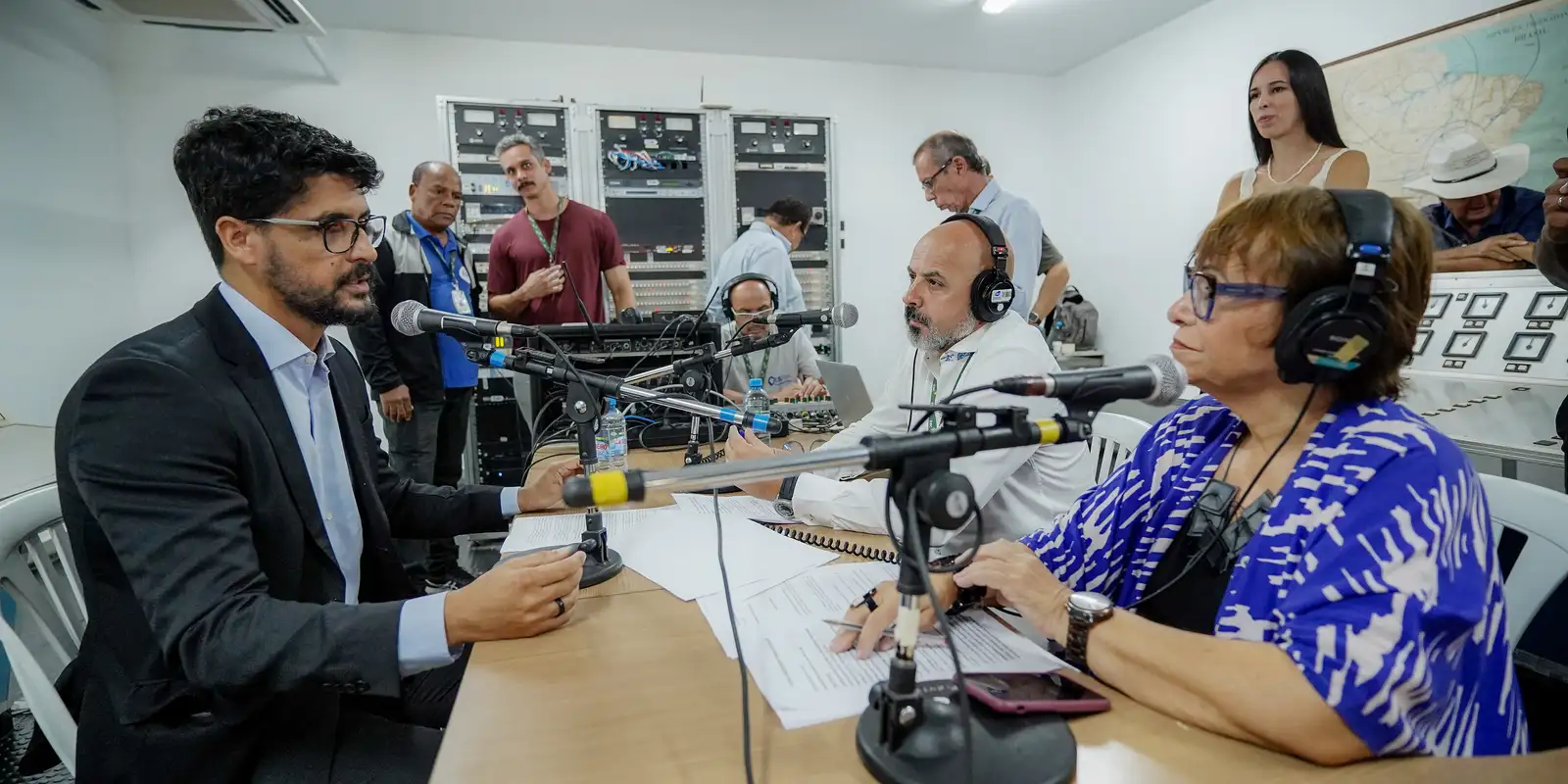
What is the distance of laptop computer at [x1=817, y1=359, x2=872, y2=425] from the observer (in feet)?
8.50

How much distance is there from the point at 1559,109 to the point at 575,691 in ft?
14.0

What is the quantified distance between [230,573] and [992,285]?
1.51 metres

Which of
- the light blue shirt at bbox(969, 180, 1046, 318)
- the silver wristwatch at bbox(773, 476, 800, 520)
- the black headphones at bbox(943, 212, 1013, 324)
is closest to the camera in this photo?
the silver wristwatch at bbox(773, 476, 800, 520)

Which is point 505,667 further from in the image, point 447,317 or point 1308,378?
point 1308,378

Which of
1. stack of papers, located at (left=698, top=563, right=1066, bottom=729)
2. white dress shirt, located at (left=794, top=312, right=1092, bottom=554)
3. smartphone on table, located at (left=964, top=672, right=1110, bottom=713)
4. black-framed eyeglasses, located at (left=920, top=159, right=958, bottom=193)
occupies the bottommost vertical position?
stack of papers, located at (left=698, top=563, right=1066, bottom=729)

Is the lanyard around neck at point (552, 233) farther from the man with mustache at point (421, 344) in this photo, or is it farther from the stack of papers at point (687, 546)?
the stack of papers at point (687, 546)

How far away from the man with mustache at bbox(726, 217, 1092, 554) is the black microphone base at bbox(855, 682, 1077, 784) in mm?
528

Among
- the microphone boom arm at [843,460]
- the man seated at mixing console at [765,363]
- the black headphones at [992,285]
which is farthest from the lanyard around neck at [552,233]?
the microphone boom arm at [843,460]

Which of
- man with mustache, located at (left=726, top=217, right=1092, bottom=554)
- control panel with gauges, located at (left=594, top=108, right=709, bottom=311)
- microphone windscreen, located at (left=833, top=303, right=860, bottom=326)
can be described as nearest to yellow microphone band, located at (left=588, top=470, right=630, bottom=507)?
man with mustache, located at (left=726, top=217, right=1092, bottom=554)

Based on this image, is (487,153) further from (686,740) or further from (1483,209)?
(1483,209)

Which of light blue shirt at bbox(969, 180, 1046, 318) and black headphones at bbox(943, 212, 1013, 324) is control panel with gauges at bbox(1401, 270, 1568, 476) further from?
light blue shirt at bbox(969, 180, 1046, 318)

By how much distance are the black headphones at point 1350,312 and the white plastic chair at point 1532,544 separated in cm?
55

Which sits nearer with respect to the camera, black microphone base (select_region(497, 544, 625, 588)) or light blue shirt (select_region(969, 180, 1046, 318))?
black microphone base (select_region(497, 544, 625, 588))

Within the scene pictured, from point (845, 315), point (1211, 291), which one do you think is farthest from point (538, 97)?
point (1211, 291)
